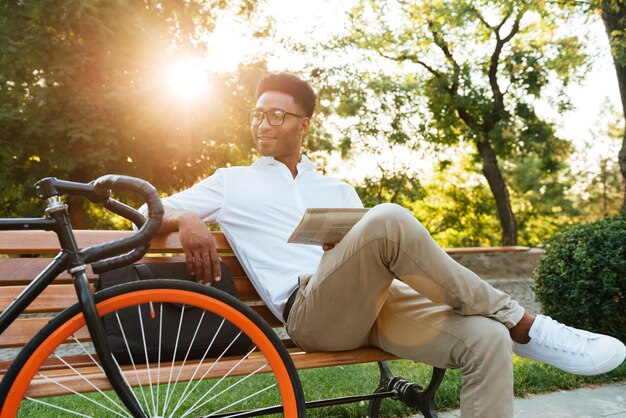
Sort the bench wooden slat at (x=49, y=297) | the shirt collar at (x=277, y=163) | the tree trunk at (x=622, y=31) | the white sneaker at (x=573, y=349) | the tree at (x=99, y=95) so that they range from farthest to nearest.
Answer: the tree at (x=99, y=95) → the tree trunk at (x=622, y=31) → the shirt collar at (x=277, y=163) → the bench wooden slat at (x=49, y=297) → the white sneaker at (x=573, y=349)

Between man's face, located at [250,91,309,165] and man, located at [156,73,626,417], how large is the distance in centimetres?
Result: 22

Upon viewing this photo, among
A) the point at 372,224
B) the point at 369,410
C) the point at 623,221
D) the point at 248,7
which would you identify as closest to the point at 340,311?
the point at 372,224

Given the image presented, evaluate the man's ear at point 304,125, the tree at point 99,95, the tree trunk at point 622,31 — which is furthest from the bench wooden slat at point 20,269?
the tree at point 99,95

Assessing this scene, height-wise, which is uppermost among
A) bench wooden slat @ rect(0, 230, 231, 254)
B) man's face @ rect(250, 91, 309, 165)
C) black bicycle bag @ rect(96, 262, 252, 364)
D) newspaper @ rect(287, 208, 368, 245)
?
man's face @ rect(250, 91, 309, 165)

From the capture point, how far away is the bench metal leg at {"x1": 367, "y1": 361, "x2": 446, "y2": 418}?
276cm

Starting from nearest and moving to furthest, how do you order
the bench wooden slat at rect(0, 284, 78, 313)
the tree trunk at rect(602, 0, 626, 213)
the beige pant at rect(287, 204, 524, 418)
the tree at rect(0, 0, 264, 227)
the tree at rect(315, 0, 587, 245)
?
the beige pant at rect(287, 204, 524, 418), the bench wooden slat at rect(0, 284, 78, 313), the tree trunk at rect(602, 0, 626, 213), the tree at rect(0, 0, 264, 227), the tree at rect(315, 0, 587, 245)

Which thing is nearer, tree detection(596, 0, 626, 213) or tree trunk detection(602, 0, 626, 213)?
tree detection(596, 0, 626, 213)

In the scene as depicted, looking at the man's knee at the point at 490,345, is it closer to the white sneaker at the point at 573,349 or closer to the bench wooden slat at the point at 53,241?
the white sneaker at the point at 573,349

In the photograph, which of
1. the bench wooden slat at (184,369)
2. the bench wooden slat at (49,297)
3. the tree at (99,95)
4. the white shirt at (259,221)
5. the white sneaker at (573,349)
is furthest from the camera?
the tree at (99,95)

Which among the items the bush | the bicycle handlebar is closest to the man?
the bicycle handlebar

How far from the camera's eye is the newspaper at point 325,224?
2.21m

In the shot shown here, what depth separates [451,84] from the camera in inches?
582

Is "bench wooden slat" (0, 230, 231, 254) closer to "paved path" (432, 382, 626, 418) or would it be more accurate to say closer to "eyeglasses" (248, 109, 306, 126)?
"eyeglasses" (248, 109, 306, 126)

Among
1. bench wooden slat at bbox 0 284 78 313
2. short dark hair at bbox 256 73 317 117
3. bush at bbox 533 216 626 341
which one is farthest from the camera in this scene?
bush at bbox 533 216 626 341
